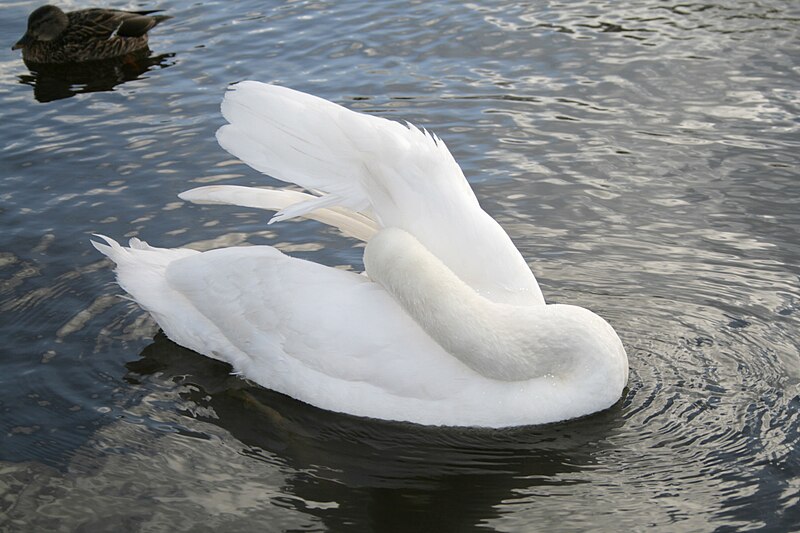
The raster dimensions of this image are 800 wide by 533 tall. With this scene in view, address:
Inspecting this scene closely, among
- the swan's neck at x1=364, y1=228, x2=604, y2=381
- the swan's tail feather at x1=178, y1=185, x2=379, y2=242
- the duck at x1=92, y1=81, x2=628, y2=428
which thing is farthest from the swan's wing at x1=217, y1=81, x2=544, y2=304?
the swan's tail feather at x1=178, y1=185, x2=379, y2=242

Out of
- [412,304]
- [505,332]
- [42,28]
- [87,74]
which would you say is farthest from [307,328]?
[42,28]

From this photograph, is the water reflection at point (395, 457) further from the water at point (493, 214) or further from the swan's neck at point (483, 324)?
the swan's neck at point (483, 324)

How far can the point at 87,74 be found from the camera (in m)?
12.8

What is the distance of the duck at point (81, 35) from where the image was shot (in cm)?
1280

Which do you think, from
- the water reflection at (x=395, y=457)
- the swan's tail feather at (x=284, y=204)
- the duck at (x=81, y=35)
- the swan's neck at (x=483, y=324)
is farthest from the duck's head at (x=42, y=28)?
the swan's neck at (x=483, y=324)

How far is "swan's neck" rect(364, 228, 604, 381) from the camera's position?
20.3ft

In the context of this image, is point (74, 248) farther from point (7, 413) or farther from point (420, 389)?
point (420, 389)

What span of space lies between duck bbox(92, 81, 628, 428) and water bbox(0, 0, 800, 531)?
0.67ft

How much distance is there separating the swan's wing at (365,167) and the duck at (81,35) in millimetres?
7185

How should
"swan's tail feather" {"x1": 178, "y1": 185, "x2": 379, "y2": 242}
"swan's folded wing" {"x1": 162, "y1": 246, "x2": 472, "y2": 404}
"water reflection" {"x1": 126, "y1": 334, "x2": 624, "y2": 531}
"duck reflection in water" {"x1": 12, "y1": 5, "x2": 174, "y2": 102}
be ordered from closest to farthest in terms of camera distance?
"water reflection" {"x1": 126, "y1": 334, "x2": 624, "y2": 531} → "swan's folded wing" {"x1": 162, "y1": 246, "x2": 472, "y2": 404} → "swan's tail feather" {"x1": 178, "y1": 185, "x2": 379, "y2": 242} → "duck reflection in water" {"x1": 12, "y1": 5, "x2": 174, "y2": 102}

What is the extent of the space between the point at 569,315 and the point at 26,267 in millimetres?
3974

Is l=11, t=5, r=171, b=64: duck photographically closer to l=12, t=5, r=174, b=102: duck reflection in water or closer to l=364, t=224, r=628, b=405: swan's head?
l=12, t=5, r=174, b=102: duck reflection in water

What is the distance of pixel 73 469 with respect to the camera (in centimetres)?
610

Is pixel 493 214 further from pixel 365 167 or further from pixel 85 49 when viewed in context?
pixel 85 49
